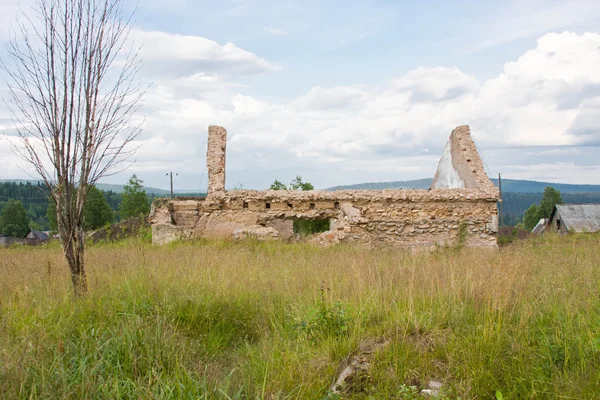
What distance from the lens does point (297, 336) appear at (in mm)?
4211

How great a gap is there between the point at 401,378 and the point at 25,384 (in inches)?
101

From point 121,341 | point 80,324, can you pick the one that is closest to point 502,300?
point 121,341

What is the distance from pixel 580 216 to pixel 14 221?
71527 millimetres

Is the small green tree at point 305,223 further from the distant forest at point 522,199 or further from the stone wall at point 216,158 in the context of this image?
the distant forest at point 522,199

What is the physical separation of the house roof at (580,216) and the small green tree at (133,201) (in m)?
41.0

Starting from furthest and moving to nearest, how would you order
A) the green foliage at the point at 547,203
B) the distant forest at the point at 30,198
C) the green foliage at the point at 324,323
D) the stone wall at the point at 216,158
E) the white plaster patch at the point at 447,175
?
1. the distant forest at the point at 30,198
2. the green foliage at the point at 547,203
3. the white plaster patch at the point at 447,175
4. the stone wall at the point at 216,158
5. the green foliage at the point at 324,323

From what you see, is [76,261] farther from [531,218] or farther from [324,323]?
[531,218]

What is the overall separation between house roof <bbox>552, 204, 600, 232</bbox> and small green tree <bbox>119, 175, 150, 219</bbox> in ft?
134

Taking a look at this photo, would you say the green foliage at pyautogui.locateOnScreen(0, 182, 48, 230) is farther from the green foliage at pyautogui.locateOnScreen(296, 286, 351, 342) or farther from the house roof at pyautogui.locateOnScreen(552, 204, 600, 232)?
the green foliage at pyautogui.locateOnScreen(296, 286, 351, 342)

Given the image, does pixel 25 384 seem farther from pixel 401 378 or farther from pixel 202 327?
pixel 401 378

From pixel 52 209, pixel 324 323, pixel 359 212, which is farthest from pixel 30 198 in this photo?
pixel 324 323

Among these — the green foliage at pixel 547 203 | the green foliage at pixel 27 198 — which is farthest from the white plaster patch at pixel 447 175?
the green foliage at pixel 27 198

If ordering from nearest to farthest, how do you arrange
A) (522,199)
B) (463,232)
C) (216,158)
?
1. (463,232)
2. (216,158)
3. (522,199)

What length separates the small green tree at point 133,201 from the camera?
5022 centimetres
